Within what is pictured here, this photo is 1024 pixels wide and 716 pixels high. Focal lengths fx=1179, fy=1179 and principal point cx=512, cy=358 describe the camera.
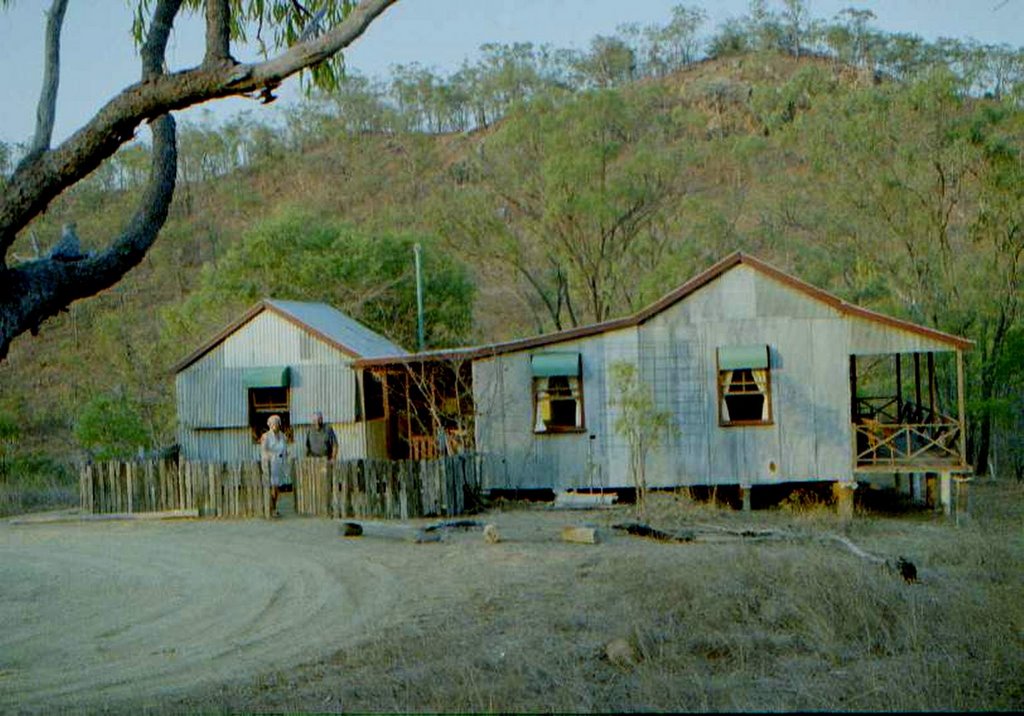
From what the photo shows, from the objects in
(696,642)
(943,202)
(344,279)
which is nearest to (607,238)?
(344,279)

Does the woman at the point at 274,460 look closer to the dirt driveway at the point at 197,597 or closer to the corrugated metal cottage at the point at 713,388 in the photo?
the dirt driveway at the point at 197,597

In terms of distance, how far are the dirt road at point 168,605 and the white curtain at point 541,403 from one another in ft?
19.6

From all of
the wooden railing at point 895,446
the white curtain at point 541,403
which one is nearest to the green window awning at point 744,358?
the wooden railing at point 895,446

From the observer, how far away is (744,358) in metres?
22.5

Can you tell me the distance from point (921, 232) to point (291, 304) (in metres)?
17.5

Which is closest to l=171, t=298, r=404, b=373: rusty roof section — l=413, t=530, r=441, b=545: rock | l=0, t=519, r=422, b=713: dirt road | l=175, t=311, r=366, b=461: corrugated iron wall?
l=175, t=311, r=366, b=461: corrugated iron wall

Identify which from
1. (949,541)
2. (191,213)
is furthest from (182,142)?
(949,541)

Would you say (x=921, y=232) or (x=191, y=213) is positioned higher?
(x=191, y=213)

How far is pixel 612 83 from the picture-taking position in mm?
78312

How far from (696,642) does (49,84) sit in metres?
6.15

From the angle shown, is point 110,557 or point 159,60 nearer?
point 159,60

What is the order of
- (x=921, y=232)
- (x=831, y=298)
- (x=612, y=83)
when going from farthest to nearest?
(x=612, y=83) < (x=921, y=232) < (x=831, y=298)

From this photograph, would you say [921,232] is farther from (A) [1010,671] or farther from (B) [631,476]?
(A) [1010,671]

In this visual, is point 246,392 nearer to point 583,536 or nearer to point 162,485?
point 162,485
